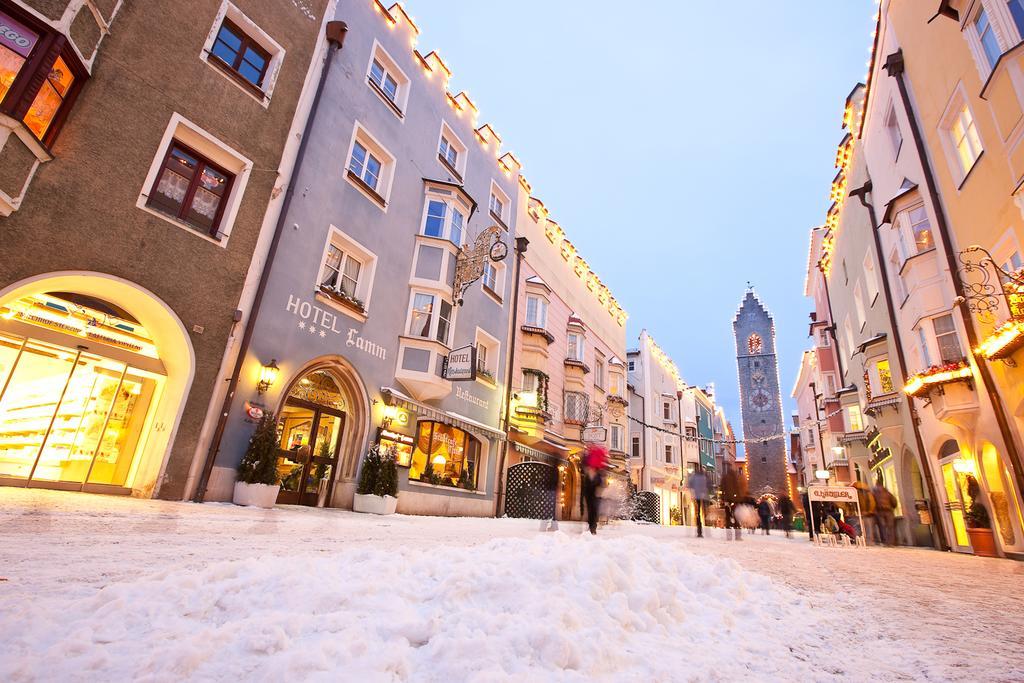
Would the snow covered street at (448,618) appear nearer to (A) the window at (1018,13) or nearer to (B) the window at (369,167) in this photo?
(A) the window at (1018,13)

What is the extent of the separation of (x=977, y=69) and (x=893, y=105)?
5.20m

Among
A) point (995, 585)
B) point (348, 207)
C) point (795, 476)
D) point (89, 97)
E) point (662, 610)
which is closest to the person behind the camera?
point (662, 610)

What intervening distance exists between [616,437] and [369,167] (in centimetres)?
2209

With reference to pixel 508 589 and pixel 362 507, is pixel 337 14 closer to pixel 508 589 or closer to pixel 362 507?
pixel 362 507

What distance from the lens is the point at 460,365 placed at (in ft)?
47.6

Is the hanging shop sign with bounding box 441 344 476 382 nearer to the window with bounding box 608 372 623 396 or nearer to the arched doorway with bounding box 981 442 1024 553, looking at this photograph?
the arched doorway with bounding box 981 442 1024 553

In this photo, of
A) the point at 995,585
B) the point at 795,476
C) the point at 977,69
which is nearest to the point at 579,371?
the point at 977,69

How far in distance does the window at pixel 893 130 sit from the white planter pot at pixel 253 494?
1996 cm

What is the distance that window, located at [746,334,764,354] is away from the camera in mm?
62725

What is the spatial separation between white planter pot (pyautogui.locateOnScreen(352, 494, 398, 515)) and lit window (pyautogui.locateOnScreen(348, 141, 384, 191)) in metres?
8.91

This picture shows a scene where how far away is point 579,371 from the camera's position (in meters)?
25.2

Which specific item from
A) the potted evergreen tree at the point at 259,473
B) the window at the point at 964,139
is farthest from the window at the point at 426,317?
the window at the point at 964,139

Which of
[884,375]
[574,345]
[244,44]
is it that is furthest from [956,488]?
[244,44]

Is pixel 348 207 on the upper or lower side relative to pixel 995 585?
upper
